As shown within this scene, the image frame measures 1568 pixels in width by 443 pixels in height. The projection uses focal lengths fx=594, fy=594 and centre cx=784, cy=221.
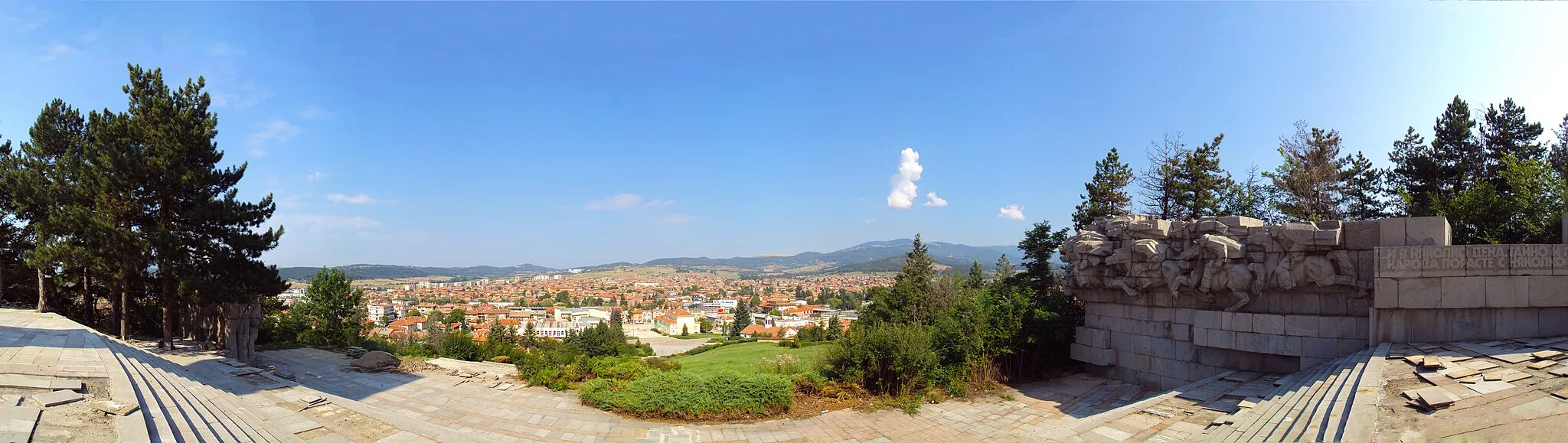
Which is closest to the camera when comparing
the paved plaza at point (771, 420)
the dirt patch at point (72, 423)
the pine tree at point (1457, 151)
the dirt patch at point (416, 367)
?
the dirt patch at point (72, 423)

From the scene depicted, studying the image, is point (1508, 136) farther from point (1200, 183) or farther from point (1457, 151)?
point (1200, 183)

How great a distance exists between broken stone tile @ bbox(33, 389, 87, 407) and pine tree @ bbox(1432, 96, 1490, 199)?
1252 inches

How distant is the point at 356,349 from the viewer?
18.6 metres

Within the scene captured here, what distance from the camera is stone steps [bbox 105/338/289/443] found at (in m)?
5.62

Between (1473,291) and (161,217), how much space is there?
27.8 metres

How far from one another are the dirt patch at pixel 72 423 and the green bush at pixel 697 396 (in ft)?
21.6

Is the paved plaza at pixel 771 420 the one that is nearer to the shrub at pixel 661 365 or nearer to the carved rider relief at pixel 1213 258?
the carved rider relief at pixel 1213 258

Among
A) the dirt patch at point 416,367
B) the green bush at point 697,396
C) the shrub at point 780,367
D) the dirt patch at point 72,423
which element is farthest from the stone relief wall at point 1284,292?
the dirt patch at point 416,367

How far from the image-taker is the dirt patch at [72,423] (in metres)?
4.66

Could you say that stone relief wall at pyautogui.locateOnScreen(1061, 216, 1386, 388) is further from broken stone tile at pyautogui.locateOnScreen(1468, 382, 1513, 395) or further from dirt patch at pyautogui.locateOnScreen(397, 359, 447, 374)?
dirt patch at pyautogui.locateOnScreen(397, 359, 447, 374)

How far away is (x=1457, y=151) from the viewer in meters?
20.2

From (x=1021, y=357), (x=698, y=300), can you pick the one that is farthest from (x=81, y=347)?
(x=698, y=300)

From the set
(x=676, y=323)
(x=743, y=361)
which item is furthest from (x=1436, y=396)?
(x=676, y=323)

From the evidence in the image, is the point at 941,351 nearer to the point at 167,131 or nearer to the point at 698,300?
the point at 167,131
